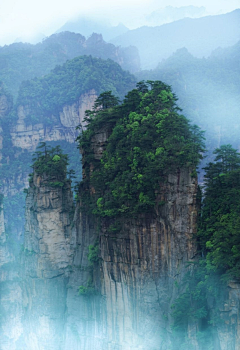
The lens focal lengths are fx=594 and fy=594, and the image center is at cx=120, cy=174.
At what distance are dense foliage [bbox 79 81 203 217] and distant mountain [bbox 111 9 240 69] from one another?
94931 mm

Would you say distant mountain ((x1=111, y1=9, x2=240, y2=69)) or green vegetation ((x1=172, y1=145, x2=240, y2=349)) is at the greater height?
distant mountain ((x1=111, y1=9, x2=240, y2=69))

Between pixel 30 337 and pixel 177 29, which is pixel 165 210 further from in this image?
pixel 177 29

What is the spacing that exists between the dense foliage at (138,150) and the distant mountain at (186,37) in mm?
94931

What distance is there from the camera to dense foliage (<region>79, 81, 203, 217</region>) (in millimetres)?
31266

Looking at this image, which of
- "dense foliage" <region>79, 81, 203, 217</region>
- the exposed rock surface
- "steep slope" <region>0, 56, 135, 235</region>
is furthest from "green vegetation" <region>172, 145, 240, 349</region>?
"steep slope" <region>0, 56, 135, 235</region>

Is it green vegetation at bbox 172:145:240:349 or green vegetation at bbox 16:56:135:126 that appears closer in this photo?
green vegetation at bbox 172:145:240:349

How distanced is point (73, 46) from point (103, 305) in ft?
370

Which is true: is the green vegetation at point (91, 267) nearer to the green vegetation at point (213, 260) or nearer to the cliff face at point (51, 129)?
the green vegetation at point (213, 260)

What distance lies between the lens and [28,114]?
320 feet

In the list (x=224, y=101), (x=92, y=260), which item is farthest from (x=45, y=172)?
(x=224, y=101)

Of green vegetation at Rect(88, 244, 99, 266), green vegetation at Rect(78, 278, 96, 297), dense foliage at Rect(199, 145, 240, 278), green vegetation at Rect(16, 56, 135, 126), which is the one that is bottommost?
green vegetation at Rect(78, 278, 96, 297)

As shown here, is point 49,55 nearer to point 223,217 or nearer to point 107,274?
point 107,274

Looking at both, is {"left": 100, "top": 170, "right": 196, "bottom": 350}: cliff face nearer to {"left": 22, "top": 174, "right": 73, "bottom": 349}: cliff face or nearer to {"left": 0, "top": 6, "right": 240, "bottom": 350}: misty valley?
{"left": 0, "top": 6, "right": 240, "bottom": 350}: misty valley

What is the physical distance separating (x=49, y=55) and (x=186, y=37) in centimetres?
3243
